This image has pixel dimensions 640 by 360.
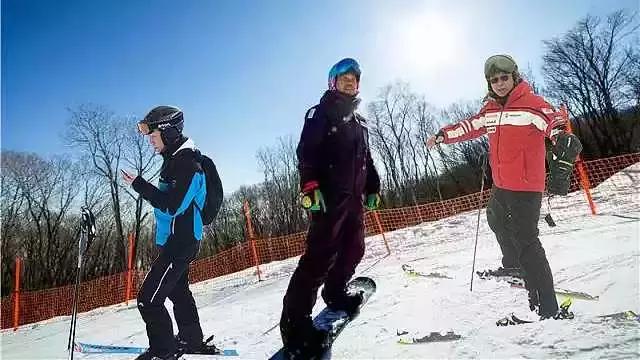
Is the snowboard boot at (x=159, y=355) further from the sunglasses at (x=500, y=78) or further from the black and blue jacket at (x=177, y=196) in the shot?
the sunglasses at (x=500, y=78)

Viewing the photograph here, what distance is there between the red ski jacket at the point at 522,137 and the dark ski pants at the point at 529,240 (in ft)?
0.27

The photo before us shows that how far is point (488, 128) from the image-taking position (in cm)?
283

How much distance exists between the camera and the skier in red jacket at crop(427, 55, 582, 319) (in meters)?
2.38

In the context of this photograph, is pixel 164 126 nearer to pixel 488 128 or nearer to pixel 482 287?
pixel 488 128

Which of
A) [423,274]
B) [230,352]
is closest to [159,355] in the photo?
[230,352]

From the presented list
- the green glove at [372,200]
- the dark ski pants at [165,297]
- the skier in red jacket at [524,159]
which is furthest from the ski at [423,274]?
the dark ski pants at [165,297]

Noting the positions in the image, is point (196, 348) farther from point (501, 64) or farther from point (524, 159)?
point (501, 64)

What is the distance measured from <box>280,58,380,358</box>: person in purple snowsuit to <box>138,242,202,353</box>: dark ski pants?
92cm

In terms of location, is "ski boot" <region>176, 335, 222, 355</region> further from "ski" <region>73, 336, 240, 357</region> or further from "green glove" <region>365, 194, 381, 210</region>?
"green glove" <region>365, 194, 381, 210</region>

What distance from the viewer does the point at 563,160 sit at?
254cm

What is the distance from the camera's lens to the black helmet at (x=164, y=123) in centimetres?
283

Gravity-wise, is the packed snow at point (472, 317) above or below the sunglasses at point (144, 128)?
below

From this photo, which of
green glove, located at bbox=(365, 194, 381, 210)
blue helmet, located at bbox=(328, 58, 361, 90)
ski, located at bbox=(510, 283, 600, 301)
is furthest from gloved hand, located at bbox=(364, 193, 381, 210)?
ski, located at bbox=(510, 283, 600, 301)

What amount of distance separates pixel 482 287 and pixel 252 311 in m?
2.63
